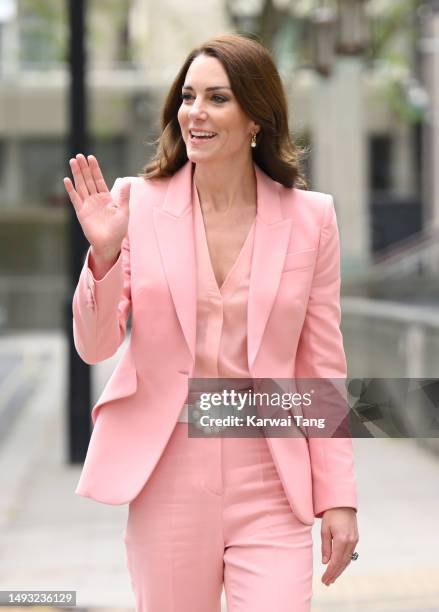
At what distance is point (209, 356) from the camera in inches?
114

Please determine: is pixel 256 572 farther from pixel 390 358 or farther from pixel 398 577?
pixel 390 358

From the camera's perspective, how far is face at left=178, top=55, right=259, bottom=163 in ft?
9.50

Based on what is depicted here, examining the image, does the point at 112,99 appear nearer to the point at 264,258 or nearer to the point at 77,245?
the point at 77,245

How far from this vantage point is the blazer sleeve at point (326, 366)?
298 cm

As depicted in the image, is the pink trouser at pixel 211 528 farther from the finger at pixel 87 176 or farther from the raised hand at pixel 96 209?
the finger at pixel 87 176

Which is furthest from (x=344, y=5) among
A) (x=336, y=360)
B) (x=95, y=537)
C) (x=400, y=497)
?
(x=336, y=360)

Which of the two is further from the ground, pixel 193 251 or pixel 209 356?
pixel 193 251

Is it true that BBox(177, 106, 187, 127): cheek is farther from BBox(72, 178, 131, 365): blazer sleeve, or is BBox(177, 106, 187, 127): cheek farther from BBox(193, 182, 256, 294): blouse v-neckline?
BBox(72, 178, 131, 365): blazer sleeve

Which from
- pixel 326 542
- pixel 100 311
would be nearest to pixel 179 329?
pixel 100 311

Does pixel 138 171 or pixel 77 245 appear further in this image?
pixel 138 171

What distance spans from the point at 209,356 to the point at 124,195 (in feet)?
1.32

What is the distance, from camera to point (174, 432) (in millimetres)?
2914

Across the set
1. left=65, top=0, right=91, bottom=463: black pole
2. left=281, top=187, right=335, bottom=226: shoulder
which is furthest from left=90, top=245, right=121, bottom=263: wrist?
left=65, top=0, right=91, bottom=463: black pole

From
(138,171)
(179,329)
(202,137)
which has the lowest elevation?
(138,171)
